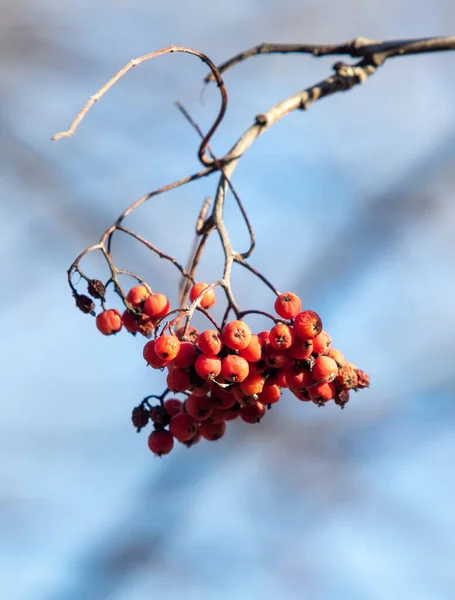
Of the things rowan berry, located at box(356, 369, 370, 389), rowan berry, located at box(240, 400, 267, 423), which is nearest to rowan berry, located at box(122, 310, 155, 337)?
rowan berry, located at box(240, 400, 267, 423)

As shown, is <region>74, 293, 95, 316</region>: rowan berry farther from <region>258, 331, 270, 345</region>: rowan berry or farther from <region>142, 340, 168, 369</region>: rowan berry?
<region>258, 331, 270, 345</region>: rowan berry

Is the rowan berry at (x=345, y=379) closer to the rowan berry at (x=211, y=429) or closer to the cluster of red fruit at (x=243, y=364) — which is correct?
the cluster of red fruit at (x=243, y=364)

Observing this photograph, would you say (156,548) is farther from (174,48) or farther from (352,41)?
(174,48)

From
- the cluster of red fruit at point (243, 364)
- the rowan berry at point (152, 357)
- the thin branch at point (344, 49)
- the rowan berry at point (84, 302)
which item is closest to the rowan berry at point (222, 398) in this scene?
the cluster of red fruit at point (243, 364)

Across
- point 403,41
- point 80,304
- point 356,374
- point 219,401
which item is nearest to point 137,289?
point 80,304

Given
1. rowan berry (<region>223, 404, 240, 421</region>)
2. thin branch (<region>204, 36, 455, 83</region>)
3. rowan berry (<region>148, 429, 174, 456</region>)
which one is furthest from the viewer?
thin branch (<region>204, 36, 455, 83</region>)
